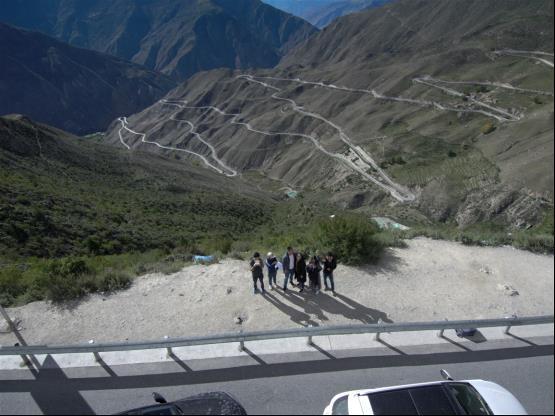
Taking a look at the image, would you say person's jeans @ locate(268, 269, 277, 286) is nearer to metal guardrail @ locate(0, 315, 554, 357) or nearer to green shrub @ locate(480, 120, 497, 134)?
metal guardrail @ locate(0, 315, 554, 357)

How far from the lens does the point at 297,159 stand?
8425 centimetres

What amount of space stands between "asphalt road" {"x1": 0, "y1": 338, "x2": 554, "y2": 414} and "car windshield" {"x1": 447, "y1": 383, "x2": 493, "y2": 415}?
1362 mm

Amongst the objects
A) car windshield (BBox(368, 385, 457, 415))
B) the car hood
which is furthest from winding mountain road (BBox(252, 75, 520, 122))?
car windshield (BBox(368, 385, 457, 415))

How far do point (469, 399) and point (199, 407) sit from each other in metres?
3.69

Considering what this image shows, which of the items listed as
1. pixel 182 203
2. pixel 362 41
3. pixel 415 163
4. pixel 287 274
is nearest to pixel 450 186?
pixel 415 163

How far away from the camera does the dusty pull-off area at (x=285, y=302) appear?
29.8 feet

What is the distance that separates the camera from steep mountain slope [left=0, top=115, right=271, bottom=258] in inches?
875

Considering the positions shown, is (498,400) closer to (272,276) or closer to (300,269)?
(300,269)

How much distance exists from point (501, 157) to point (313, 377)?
4112cm

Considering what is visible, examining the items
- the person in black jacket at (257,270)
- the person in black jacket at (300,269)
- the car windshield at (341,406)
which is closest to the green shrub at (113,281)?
the person in black jacket at (257,270)

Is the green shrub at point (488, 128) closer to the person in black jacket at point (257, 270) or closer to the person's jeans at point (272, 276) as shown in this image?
the person's jeans at point (272, 276)

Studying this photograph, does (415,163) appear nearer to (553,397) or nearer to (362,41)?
(553,397)

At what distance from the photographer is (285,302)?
391 inches

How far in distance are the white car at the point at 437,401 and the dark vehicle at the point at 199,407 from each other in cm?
150
